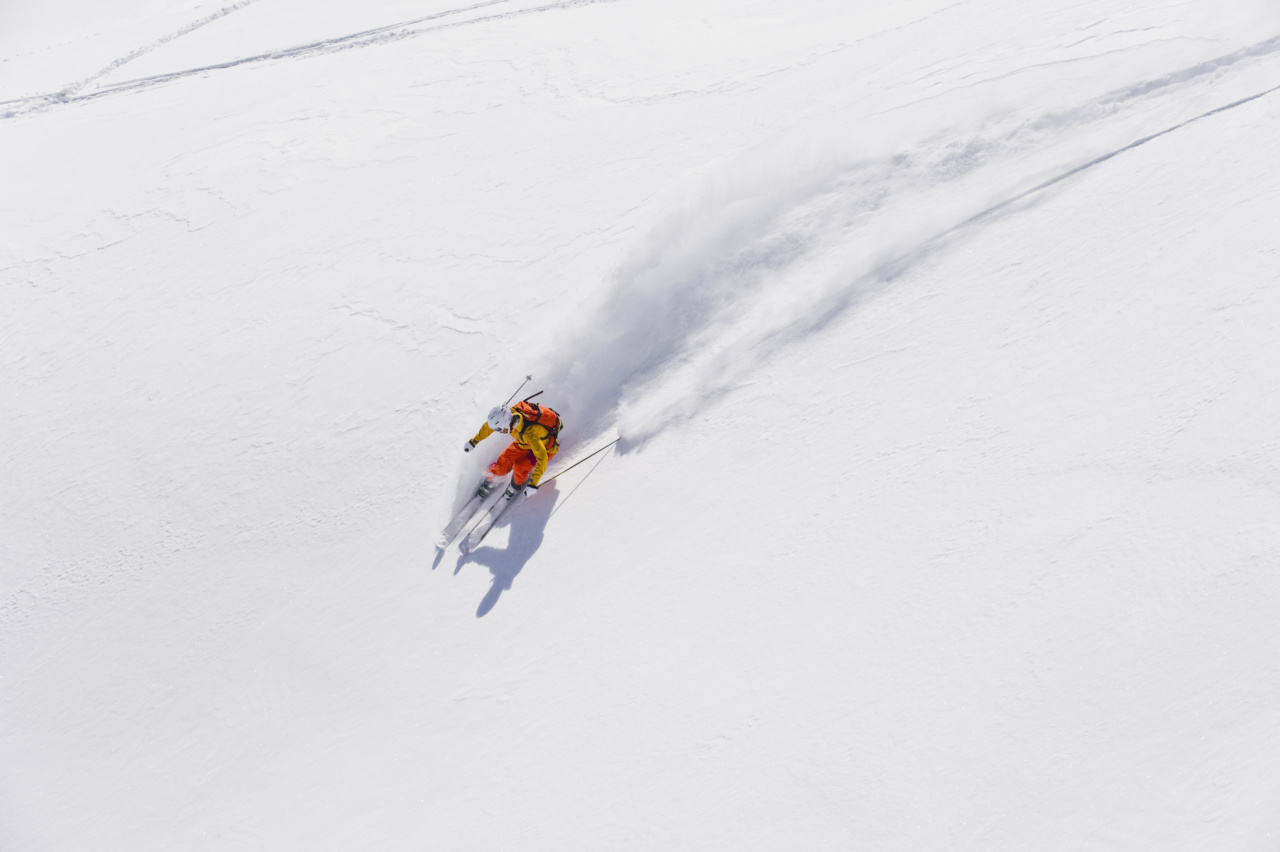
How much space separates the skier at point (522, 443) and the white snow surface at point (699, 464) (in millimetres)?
459

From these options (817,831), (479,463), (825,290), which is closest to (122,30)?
(479,463)

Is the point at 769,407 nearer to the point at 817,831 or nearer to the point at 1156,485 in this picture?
the point at 1156,485

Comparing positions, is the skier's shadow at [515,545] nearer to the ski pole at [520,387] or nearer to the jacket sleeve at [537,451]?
the jacket sleeve at [537,451]

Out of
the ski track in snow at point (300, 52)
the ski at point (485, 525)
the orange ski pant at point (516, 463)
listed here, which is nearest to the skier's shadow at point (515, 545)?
the ski at point (485, 525)

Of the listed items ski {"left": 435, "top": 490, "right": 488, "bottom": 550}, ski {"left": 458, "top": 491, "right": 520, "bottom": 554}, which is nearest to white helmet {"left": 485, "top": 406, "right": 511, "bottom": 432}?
ski {"left": 458, "top": 491, "right": 520, "bottom": 554}

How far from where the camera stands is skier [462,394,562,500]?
7.79 meters

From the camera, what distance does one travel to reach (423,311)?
34.5ft

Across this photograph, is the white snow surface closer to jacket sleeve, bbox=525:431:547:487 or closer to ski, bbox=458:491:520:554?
ski, bbox=458:491:520:554

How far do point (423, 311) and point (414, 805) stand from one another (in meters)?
6.63

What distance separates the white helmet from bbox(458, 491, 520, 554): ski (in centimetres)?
87

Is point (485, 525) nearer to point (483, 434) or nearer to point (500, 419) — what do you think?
point (483, 434)

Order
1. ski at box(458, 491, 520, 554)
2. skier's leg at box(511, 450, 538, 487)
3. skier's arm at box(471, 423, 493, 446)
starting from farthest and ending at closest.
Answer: ski at box(458, 491, 520, 554) → skier's leg at box(511, 450, 538, 487) → skier's arm at box(471, 423, 493, 446)

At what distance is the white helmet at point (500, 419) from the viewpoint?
7.68 metres

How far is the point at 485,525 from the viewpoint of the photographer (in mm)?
8336
